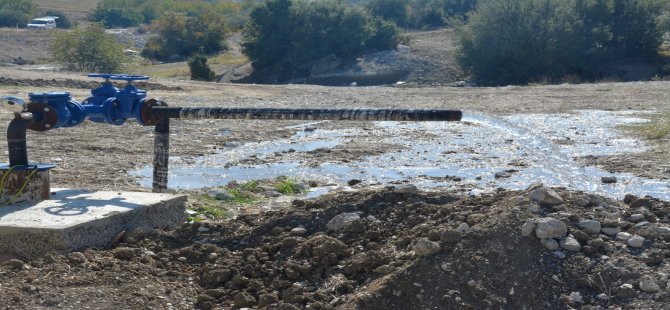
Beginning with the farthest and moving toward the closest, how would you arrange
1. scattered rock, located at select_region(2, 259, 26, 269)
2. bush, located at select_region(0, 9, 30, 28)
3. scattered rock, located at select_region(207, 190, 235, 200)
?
bush, located at select_region(0, 9, 30, 28) < scattered rock, located at select_region(207, 190, 235, 200) < scattered rock, located at select_region(2, 259, 26, 269)

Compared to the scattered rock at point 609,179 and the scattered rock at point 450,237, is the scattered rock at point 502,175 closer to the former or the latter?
the scattered rock at point 609,179

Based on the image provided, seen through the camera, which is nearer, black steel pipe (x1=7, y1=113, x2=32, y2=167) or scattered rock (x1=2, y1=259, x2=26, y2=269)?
scattered rock (x1=2, y1=259, x2=26, y2=269)

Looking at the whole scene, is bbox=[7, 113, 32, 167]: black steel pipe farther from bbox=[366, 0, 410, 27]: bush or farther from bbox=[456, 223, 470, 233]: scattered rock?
bbox=[366, 0, 410, 27]: bush

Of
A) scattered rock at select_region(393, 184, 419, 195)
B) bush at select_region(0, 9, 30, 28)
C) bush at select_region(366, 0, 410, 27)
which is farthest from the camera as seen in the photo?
bush at select_region(0, 9, 30, 28)

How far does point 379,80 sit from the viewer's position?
120 ft

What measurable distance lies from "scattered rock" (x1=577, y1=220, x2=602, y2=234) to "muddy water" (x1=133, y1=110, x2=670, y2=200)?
4.61 meters

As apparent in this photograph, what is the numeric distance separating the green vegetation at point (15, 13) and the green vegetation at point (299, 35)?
3524 centimetres

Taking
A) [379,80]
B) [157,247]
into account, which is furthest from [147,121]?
[379,80]

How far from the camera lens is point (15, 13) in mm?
73000

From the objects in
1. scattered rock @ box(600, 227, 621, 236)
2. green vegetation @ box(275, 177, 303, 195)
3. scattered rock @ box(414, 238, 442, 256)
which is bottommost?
green vegetation @ box(275, 177, 303, 195)

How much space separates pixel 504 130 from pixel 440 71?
23.2 m

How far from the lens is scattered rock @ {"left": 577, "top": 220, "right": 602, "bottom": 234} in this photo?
16.7 feet

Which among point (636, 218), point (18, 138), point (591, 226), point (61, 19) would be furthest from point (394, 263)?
point (61, 19)

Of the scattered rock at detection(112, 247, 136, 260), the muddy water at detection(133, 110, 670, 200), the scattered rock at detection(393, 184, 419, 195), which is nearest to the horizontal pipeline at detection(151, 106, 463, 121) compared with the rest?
the scattered rock at detection(393, 184, 419, 195)
